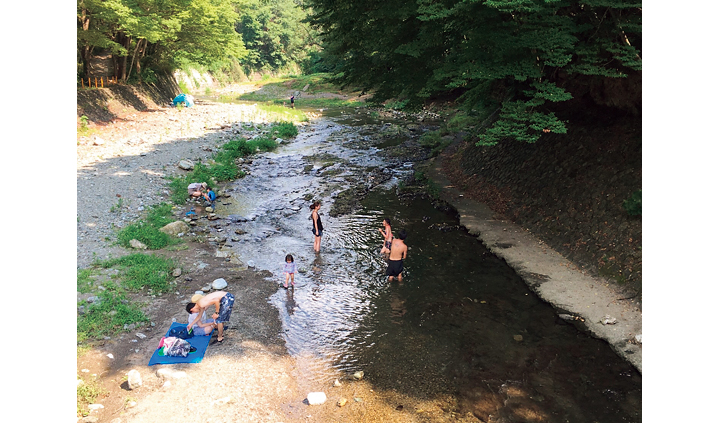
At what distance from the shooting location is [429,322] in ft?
29.5

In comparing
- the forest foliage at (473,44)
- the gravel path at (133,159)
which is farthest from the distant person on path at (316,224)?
the gravel path at (133,159)

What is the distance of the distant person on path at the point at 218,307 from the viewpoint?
793cm

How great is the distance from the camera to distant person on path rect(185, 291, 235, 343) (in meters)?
7.93

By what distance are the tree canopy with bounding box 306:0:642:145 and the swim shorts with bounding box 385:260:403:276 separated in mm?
3513

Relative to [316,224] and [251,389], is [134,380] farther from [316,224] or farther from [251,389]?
[316,224]

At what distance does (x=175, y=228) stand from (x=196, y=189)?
11.4ft

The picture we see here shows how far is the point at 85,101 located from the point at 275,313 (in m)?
21.4

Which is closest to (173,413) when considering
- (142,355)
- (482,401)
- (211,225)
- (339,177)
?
(142,355)

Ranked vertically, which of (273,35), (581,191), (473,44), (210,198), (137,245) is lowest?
(137,245)

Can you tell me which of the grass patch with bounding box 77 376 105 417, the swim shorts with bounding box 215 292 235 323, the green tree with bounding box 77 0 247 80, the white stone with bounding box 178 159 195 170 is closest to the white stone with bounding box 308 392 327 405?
the swim shorts with bounding box 215 292 235 323

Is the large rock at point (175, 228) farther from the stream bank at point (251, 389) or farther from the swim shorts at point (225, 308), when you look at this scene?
the swim shorts at point (225, 308)

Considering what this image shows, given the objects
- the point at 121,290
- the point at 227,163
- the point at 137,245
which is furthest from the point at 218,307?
the point at 227,163

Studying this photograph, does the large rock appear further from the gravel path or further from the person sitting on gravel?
the person sitting on gravel

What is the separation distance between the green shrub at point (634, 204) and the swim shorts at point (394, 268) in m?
5.00
